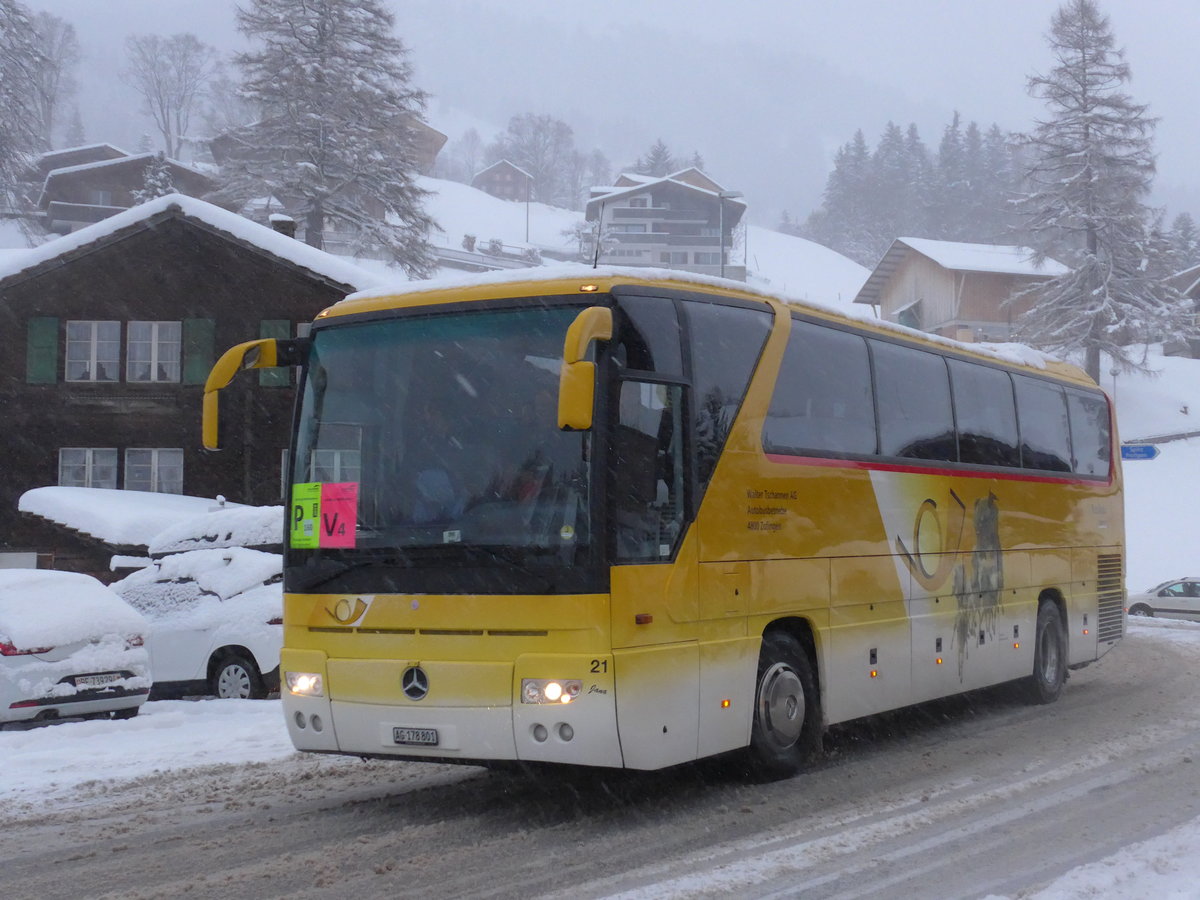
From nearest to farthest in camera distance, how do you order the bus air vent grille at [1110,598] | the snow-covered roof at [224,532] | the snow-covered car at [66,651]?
the snow-covered car at [66,651], the bus air vent grille at [1110,598], the snow-covered roof at [224,532]

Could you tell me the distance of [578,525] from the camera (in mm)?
7598

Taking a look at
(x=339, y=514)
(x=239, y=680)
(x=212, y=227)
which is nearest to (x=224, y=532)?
(x=239, y=680)

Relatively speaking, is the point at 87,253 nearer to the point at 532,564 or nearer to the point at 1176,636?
the point at 1176,636

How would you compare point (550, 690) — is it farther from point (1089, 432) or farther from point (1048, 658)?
point (1089, 432)

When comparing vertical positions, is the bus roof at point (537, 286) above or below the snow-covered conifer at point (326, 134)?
below

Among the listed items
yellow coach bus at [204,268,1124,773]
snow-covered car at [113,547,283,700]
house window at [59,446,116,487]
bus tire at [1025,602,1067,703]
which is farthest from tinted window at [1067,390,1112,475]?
house window at [59,446,116,487]

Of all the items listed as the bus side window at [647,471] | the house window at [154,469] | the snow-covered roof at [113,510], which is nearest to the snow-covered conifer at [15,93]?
the house window at [154,469]

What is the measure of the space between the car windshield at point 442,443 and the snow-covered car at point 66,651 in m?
5.19

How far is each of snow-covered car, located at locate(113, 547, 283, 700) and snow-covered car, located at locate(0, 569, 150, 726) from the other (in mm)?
1732

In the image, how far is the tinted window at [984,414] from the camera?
41.1 ft

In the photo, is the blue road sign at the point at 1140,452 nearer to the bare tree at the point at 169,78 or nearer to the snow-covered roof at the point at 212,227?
the snow-covered roof at the point at 212,227

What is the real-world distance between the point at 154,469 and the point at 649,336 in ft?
92.0

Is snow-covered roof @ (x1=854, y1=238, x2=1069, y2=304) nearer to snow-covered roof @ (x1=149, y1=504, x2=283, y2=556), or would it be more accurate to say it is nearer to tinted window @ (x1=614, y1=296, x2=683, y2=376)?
snow-covered roof @ (x1=149, y1=504, x2=283, y2=556)

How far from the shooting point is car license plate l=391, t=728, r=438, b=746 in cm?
778
